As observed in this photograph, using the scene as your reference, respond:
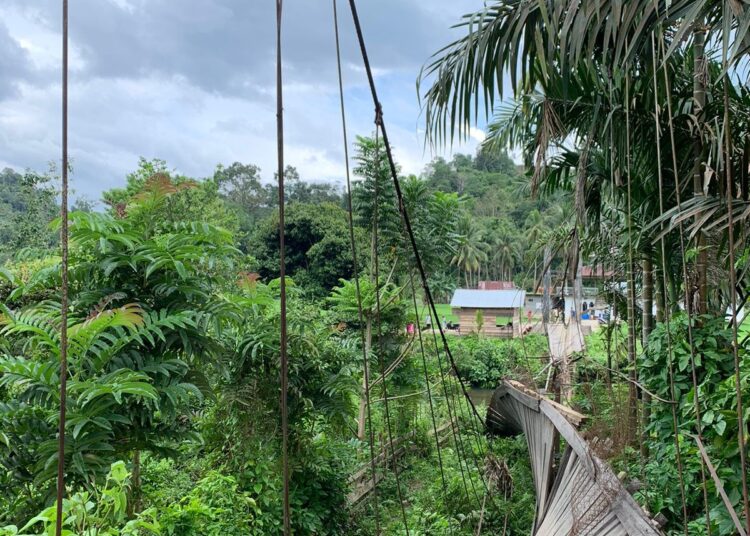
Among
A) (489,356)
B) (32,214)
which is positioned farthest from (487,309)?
(32,214)

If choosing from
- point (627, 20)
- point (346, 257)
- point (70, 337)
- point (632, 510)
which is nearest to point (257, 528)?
point (70, 337)

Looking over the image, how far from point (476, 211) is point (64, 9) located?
29493 millimetres

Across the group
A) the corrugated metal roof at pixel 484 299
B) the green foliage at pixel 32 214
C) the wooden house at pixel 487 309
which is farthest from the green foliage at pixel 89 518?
the corrugated metal roof at pixel 484 299

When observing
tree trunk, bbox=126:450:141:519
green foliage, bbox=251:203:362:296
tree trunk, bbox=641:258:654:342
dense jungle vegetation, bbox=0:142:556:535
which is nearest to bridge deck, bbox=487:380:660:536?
dense jungle vegetation, bbox=0:142:556:535

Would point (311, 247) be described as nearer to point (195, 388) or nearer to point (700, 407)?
point (195, 388)

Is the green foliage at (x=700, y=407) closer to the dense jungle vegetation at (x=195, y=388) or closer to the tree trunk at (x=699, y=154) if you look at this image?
the tree trunk at (x=699, y=154)

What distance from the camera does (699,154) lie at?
2.20 m

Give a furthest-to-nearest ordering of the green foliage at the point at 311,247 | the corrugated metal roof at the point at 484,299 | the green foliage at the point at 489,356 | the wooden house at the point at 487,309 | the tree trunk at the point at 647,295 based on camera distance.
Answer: the corrugated metal roof at the point at 484,299, the wooden house at the point at 487,309, the green foliage at the point at 311,247, the green foliage at the point at 489,356, the tree trunk at the point at 647,295

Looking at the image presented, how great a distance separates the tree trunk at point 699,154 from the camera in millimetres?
2121

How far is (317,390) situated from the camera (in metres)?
3.01

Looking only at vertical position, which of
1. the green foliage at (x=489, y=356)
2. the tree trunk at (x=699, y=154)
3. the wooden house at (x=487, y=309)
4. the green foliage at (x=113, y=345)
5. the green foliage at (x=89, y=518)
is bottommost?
the green foliage at (x=489, y=356)

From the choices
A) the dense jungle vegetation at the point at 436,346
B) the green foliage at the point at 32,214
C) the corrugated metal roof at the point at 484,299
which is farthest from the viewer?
the corrugated metal roof at the point at 484,299

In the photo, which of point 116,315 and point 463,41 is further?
point 463,41

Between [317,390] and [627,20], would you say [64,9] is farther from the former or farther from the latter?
[317,390]
